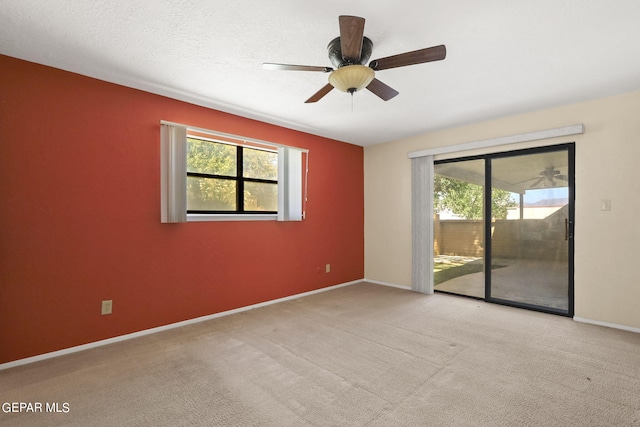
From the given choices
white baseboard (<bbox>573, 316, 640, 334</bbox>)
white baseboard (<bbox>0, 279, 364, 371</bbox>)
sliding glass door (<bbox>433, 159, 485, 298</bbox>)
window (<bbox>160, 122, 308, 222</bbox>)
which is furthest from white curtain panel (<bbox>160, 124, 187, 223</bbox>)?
white baseboard (<bbox>573, 316, 640, 334</bbox>)

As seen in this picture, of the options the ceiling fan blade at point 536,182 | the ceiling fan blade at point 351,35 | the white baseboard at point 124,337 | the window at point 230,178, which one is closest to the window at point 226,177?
the window at point 230,178

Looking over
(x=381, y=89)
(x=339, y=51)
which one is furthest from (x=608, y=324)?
(x=339, y=51)

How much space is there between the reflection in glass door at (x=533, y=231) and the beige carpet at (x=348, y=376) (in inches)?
24.3

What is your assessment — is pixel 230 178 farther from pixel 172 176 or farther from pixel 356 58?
pixel 356 58

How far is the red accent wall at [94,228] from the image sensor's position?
2.33 metres

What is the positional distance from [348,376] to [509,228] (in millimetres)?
3046

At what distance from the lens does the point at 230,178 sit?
361 cm

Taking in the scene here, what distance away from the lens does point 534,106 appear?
3.41 m

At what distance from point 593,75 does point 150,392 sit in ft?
14.6

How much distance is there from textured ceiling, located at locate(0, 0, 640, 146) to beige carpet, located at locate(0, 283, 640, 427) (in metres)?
2.46

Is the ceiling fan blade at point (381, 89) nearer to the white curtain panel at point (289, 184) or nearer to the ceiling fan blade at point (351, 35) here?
the ceiling fan blade at point (351, 35)

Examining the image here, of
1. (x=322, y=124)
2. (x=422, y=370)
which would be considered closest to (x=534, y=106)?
(x=322, y=124)

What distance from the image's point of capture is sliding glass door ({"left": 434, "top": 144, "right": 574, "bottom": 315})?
3.51 m

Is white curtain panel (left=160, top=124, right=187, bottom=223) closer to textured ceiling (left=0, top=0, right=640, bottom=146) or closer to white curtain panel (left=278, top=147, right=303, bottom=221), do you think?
textured ceiling (left=0, top=0, right=640, bottom=146)
